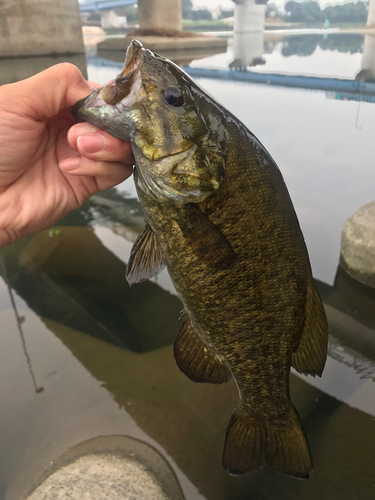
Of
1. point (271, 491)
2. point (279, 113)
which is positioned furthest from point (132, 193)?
point (279, 113)

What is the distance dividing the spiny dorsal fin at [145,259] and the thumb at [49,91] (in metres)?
0.56

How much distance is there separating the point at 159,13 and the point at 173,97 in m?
28.1

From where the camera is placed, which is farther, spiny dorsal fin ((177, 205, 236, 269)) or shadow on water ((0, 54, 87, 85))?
shadow on water ((0, 54, 87, 85))

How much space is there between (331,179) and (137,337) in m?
4.62

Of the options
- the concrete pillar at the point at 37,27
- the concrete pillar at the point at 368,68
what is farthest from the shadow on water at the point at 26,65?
the concrete pillar at the point at 368,68

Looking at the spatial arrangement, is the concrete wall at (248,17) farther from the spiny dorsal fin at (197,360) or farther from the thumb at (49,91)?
the spiny dorsal fin at (197,360)

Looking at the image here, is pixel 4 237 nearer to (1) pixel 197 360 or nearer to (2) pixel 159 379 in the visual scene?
(1) pixel 197 360

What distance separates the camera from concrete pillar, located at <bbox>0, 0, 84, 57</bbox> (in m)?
16.9

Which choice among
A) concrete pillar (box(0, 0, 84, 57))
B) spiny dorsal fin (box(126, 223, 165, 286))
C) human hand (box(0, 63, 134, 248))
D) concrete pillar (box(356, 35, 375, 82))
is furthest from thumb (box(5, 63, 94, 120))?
concrete pillar (box(0, 0, 84, 57))

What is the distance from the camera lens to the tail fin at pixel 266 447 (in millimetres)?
1385

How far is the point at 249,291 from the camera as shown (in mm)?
1176

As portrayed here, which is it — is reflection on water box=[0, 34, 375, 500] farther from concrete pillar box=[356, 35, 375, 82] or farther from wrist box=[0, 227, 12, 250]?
concrete pillar box=[356, 35, 375, 82]

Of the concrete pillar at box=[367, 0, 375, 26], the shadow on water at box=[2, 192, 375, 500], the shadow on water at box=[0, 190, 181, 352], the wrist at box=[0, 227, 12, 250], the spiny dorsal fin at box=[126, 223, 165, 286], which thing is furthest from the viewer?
the concrete pillar at box=[367, 0, 375, 26]

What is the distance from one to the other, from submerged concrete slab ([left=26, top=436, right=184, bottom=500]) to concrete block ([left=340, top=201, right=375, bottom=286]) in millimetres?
2612
